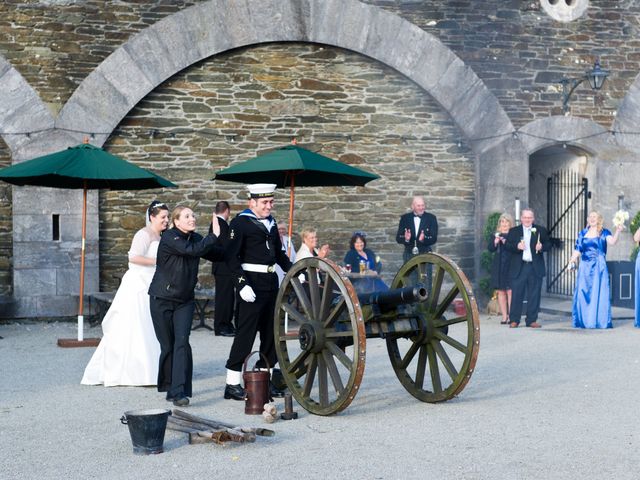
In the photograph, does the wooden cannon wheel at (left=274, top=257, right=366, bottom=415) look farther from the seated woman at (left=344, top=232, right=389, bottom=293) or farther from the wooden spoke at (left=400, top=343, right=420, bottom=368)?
the seated woman at (left=344, top=232, right=389, bottom=293)

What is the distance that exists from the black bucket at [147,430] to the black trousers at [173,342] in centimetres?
186

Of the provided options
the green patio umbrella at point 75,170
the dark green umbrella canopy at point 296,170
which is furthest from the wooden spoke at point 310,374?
the green patio umbrella at point 75,170

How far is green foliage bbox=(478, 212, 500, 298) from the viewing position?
50.8 feet

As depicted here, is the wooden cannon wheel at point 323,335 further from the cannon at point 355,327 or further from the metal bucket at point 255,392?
the metal bucket at point 255,392

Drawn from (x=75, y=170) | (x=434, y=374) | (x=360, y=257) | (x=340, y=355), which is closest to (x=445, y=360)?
(x=434, y=374)

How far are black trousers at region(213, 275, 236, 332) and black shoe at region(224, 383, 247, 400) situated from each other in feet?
14.2

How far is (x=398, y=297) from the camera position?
25.6ft

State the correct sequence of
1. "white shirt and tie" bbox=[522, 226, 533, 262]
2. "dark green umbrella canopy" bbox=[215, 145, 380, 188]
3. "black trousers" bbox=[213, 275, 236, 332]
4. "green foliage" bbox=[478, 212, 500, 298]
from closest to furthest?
1. "dark green umbrella canopy" bbox=[215, 145, 380, 188]
2. "black trousers" bbox=[213, 275, 236, 332]
3. "white shirt and tie" bbox=[522, 226, 533, 262]
4. "green foliage" bbox=[478, 212, 500, 298]

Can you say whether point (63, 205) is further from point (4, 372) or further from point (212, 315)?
point (4, 372)

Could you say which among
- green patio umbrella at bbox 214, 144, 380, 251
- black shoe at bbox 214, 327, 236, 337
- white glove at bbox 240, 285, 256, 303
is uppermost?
green patio umbrella at bbox 214, 144, 380, 251

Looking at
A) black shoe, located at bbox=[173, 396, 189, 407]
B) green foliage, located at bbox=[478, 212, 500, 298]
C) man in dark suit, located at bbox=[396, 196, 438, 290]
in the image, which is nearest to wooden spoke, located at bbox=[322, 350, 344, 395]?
black shoe, located at bbox=[173, 396, 189, 407]

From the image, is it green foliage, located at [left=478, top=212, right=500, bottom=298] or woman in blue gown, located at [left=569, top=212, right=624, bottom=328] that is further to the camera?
green foliage, located at [left=478, top=212, right=500, bottom=298]

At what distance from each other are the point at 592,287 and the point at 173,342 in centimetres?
720

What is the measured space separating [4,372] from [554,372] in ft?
16.8
